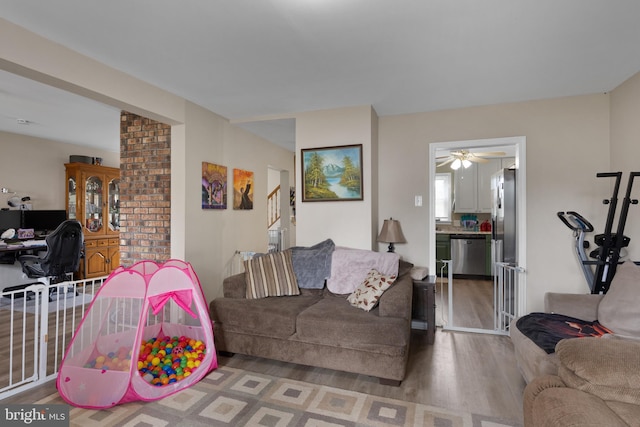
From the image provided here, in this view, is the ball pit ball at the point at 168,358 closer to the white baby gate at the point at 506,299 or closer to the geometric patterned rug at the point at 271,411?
the geometric patterned rug at the point at 271,411

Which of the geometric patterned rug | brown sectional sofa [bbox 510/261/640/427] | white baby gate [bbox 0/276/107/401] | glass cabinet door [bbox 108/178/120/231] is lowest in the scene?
the geometric patterned rug

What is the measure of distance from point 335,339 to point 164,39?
99.0 inches

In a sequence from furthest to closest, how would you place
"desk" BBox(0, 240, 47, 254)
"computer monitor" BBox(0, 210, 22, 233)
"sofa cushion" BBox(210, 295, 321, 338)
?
"computer monitor" BBox(0, 210, 22, 233)
"desk" BBox(0, 240, 47, 254)
"sofa cushion" BBox(210, 295, 321, 338)

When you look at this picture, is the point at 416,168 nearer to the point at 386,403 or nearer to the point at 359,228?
the point at 359,228

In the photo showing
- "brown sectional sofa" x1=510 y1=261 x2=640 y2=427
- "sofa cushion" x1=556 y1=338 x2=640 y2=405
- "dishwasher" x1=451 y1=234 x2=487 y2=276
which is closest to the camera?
"brown sectional sofa" x1=510 y1=261 x2=640 y2=427

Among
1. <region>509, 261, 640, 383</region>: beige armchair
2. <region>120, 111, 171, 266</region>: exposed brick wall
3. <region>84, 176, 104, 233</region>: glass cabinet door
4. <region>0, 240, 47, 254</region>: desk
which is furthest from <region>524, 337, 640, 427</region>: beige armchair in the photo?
<region>84, 176, 104, 233</region>: glass cabinet door

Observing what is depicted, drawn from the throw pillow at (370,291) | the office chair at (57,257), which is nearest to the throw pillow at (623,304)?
the throw pillow at (370,291)

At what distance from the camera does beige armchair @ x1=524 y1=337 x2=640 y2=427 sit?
1.27 m

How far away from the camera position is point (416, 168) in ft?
12.8

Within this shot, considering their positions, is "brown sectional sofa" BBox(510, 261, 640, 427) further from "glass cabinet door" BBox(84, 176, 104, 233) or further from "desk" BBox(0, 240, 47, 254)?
"glass cabinet door" BBox(84, 176, 104, 233)

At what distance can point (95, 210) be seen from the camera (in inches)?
239

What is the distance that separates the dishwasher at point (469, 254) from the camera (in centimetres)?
604

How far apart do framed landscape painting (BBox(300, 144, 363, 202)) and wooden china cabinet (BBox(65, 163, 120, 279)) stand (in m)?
4.35

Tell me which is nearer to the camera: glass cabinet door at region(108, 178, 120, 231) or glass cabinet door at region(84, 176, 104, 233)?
glass cabinet door at region(84, 176, 104, 233)
